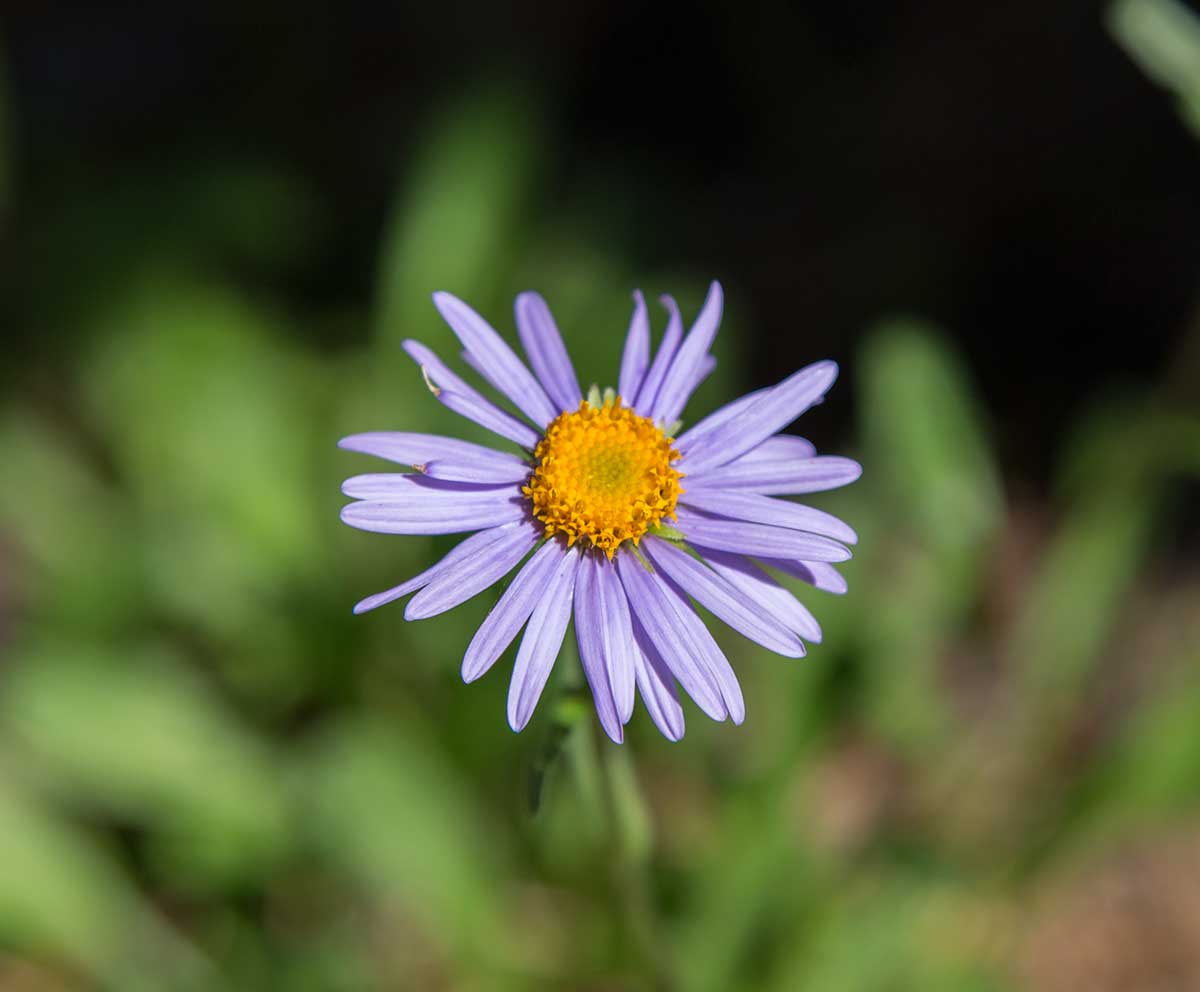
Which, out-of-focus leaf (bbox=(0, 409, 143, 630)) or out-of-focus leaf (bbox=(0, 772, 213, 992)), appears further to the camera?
out-of-focus leaf (bbox=(0, 409, 143, 630))

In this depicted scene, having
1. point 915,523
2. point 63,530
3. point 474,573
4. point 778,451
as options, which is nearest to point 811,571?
point 778,451

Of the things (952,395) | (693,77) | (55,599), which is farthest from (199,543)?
(693,77)

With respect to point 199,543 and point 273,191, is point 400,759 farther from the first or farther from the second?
point 273,191

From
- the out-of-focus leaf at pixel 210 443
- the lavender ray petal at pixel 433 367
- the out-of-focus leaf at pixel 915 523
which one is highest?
the out-of-focus leaf at pixel 210 443

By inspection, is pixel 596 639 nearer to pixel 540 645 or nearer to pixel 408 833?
pixel 540 645

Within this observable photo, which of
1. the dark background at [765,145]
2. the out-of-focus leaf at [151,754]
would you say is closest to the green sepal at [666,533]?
the out-of-focus leaf at [151,754]

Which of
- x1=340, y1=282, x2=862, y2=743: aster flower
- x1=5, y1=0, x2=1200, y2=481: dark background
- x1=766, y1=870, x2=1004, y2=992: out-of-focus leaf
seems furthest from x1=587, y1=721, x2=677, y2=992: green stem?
x1=5, y1=0, x2=1200, y2=481: dark background

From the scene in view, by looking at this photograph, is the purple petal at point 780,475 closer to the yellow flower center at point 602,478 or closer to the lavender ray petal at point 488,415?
the yellow flower center at point 602,478

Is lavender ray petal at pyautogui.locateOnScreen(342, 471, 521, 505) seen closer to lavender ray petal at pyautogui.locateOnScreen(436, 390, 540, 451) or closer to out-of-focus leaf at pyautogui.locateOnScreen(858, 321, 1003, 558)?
lavender ray petal at pyautogui.locateOnScreen(436, 390, 540, 451)
